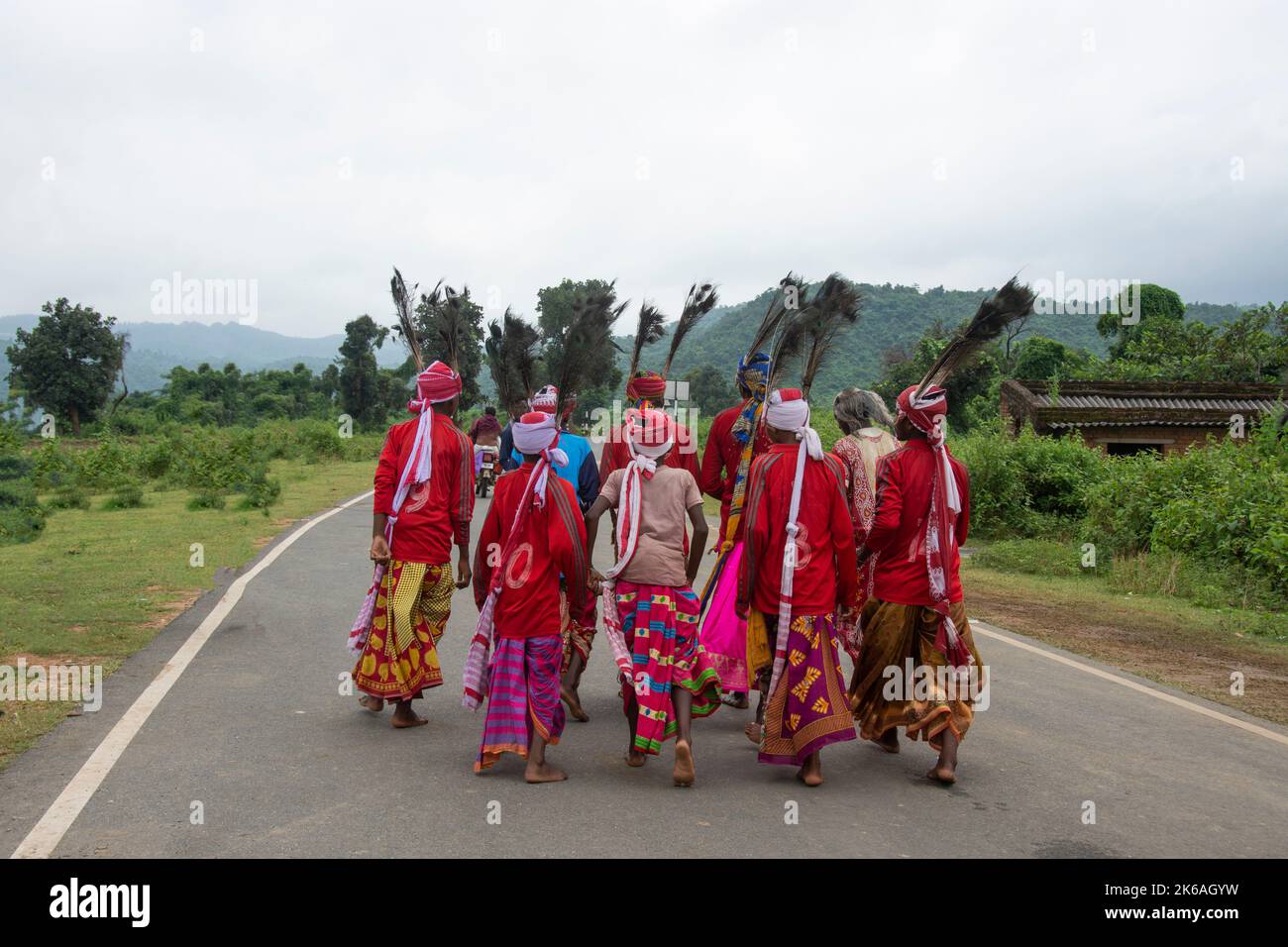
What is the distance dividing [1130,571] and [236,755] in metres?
11.3

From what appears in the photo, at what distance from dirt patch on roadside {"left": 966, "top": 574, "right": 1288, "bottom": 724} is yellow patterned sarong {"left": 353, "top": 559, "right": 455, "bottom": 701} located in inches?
220

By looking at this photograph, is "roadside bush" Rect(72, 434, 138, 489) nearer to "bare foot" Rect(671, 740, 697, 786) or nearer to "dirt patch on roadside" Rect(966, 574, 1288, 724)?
"dirt patch on roadside" Rect(966, 574, 1288, 724)

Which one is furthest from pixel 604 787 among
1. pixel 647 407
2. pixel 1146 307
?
pixel 1146 307

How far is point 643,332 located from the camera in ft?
24.9

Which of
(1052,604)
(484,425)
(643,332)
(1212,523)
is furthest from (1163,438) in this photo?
(643,332)

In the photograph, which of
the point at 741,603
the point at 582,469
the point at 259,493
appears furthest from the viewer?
the point at 259,493

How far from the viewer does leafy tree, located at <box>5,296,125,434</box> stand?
41.6 meters

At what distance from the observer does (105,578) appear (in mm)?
11445

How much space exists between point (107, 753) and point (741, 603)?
11.1 feet

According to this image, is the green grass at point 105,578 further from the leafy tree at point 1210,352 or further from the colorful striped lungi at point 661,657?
the leafy tree at point 1210,352

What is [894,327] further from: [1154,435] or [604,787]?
[604,787]

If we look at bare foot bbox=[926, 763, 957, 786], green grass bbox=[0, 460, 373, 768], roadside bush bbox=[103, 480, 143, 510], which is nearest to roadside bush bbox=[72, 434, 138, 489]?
roadside bush bbox=[103, 480, 143, 510]

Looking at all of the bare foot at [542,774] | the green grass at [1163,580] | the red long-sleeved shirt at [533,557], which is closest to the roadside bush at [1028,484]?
the green grass at [1163,580]

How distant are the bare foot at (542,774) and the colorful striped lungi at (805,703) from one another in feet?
3.42
